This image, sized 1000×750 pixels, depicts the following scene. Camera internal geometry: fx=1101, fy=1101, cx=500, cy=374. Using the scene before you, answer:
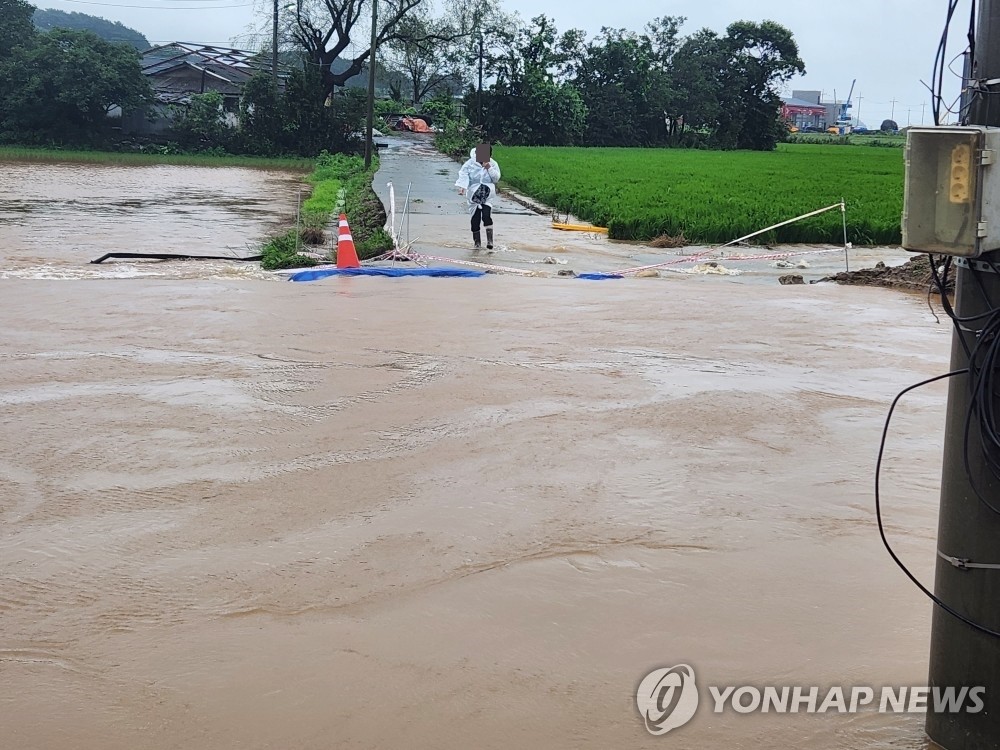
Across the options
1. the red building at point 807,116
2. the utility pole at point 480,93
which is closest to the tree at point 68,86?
the utility pole at point 480,93

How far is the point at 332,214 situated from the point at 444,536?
65.0 feet

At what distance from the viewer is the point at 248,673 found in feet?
12.9

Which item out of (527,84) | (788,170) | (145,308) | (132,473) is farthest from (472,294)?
(527,84)

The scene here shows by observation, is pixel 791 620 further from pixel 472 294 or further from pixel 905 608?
pixel 472 294

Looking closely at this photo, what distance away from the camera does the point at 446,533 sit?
5.22 metres

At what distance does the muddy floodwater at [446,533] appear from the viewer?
3756mm

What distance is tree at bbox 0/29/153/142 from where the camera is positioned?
48.5 m

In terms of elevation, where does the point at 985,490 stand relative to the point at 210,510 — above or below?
above

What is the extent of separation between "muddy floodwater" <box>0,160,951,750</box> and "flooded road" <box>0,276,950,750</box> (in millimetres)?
16

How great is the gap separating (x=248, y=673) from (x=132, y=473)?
236 cm

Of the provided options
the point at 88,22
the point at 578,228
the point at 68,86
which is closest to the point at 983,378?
the point at 578,228

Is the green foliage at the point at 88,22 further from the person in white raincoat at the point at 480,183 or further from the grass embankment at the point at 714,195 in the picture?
the person in white raincoat at the point at 480,183

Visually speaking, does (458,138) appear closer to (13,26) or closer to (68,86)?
(68,86)

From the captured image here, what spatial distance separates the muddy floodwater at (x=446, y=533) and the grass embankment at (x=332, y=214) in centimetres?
544
